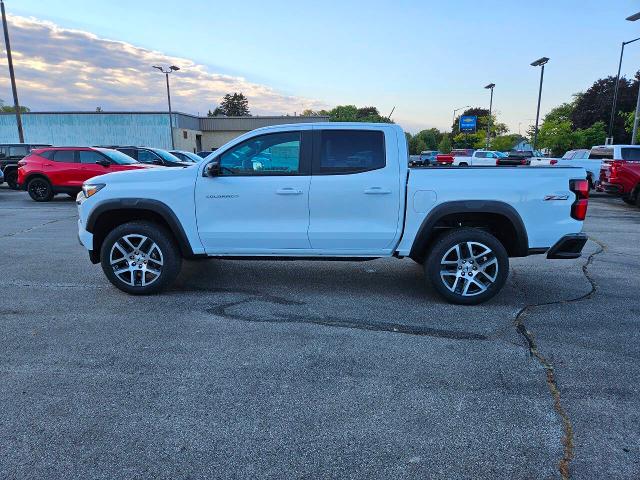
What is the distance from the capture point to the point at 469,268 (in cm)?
462

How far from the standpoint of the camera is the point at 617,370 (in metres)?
3.36

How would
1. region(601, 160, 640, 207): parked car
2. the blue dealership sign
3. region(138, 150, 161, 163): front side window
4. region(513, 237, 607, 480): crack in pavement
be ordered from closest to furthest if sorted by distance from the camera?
region(513, 237, 607, 480): crack in pavement
region(601, 160, 640, 207): parked car
region(138, 150, 161, 163): front side window
the blue dealership sign

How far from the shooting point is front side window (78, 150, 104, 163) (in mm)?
13734

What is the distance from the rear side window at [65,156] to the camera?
45.6 ft

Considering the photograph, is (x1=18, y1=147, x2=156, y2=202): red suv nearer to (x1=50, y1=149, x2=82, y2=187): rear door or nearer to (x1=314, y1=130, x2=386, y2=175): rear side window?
(x1=50, y1=149, x2=82, y2=187): rear door

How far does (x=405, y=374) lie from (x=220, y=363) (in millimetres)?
1431

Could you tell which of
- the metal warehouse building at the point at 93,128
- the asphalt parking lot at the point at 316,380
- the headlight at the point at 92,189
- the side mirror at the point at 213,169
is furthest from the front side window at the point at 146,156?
the metal warehouse building at the point at 93,128

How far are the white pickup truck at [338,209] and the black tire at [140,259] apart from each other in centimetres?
1

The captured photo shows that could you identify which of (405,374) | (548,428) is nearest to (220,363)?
(405,374)

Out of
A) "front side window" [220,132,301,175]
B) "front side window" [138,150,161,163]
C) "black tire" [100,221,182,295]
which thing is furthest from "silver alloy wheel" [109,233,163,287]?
"front side window" [138,150,161,163]

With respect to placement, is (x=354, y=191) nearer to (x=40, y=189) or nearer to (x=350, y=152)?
(x=350, y=152)

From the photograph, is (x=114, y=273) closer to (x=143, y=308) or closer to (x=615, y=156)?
(x=143, y=308)

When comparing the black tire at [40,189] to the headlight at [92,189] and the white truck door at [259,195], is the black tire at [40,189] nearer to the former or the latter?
the headlight at [92,189]

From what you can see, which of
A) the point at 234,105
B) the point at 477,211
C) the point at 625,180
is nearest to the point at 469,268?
the point at 477,211
